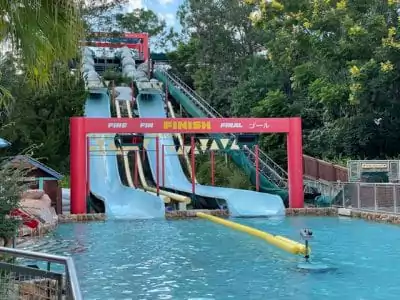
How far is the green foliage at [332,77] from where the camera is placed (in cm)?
1922

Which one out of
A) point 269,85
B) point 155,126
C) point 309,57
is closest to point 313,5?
point 309,57

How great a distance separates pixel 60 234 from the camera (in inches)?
551

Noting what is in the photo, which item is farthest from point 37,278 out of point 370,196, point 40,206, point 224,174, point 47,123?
point 47,123

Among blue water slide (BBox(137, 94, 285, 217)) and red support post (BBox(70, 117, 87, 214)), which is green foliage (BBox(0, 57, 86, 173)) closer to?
blue water slide (BBox(137, 94, 285, 217))

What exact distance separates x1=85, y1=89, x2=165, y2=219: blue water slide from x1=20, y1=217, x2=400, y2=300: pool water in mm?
2084

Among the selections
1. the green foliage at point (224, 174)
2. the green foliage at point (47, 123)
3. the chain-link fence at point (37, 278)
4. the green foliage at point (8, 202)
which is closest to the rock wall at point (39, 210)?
the green foliage at point (8, 202)

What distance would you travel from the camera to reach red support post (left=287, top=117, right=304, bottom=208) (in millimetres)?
19312

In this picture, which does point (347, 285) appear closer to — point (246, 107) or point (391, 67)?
point (391, 67)

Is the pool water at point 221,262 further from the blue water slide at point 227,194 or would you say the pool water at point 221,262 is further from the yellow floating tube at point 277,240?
the blue water slide at point 227,194

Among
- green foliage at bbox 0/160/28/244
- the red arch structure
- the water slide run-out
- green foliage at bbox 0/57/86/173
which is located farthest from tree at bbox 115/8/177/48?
green foliage at bbox 0/160/28/244

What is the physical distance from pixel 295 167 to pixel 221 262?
32.4ft

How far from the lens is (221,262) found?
9969 mm

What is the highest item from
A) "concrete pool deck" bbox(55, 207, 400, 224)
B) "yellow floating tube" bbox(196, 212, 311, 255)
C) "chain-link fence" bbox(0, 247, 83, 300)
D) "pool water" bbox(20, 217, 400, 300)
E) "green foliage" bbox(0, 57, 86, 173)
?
"green foliage" bbox(0, 57, 86, 173)

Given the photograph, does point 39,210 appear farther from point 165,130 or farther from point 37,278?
point 37,278
